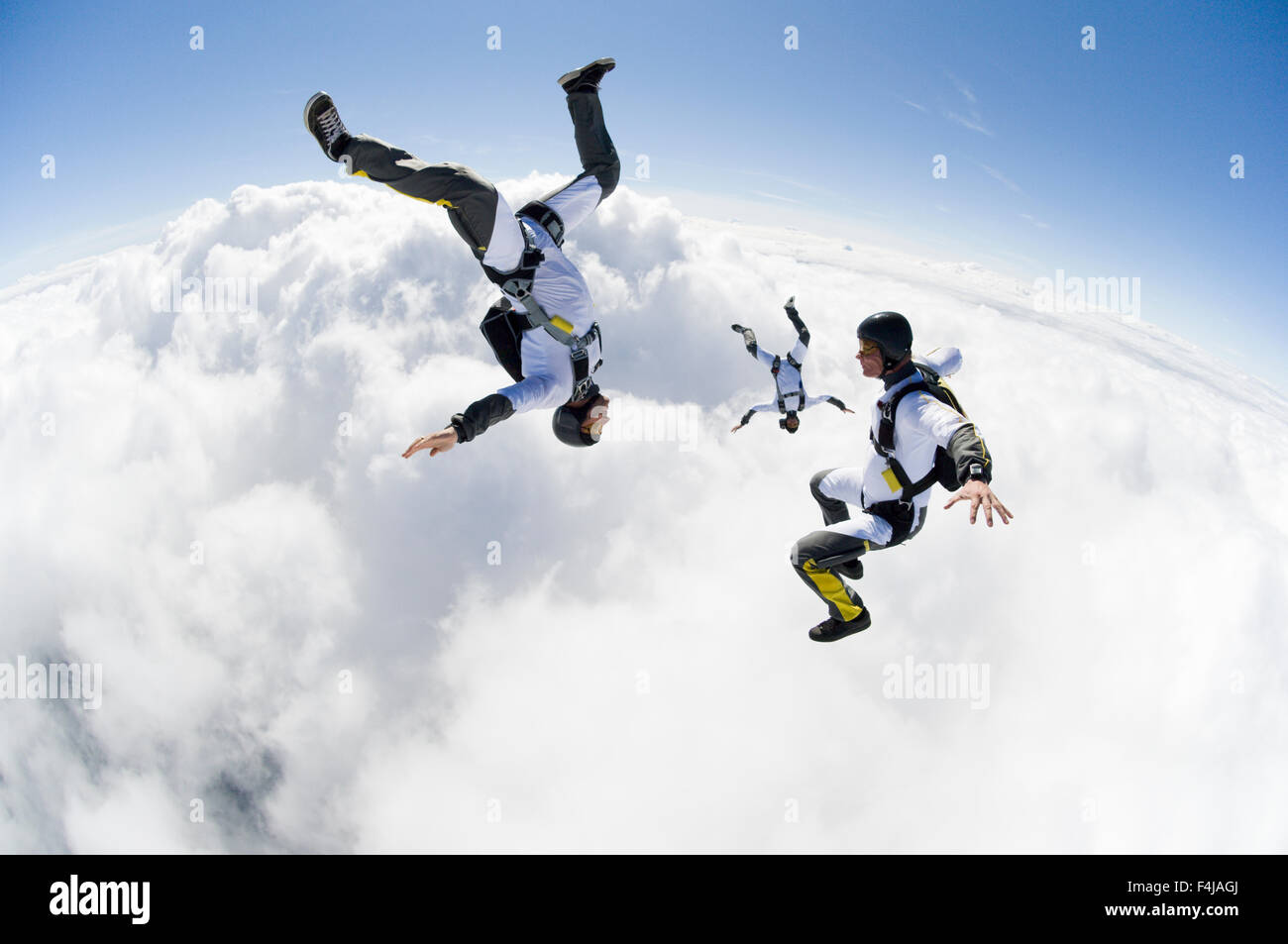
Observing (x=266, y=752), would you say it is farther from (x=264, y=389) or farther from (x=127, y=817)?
(x=264, y=389)

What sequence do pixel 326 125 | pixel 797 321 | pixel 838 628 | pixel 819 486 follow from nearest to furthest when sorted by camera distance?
pixel 326 125 < pixel 838 628 < pixel 819 486 < pixel 797 321

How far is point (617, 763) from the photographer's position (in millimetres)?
114812

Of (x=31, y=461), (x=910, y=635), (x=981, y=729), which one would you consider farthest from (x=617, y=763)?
(x=31, y=461)

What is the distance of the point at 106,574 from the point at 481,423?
208464mm

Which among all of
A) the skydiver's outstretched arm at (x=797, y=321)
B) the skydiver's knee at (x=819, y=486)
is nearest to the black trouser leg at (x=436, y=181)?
the skydiver's knee at (x=819, y=486)

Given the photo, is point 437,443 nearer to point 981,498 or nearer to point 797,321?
point 981,498

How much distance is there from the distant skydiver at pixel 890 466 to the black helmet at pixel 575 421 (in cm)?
200

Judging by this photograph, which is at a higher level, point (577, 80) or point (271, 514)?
point (271, 514)

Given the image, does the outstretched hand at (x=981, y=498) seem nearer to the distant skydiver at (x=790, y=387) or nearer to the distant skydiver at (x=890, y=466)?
the distant skydiver at (x=890, y=466)

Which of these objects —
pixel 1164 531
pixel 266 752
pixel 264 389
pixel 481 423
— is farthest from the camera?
pixel 264 389

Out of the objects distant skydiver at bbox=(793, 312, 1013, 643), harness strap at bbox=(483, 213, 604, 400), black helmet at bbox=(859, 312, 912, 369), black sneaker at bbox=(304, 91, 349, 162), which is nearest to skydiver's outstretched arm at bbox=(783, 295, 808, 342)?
distant skydiver at bbox=(793, 312, 1013, 643)

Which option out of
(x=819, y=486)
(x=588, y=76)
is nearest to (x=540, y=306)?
(x=588, y=76)

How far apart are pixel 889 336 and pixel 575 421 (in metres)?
2.61

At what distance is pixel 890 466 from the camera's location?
4680 mm
